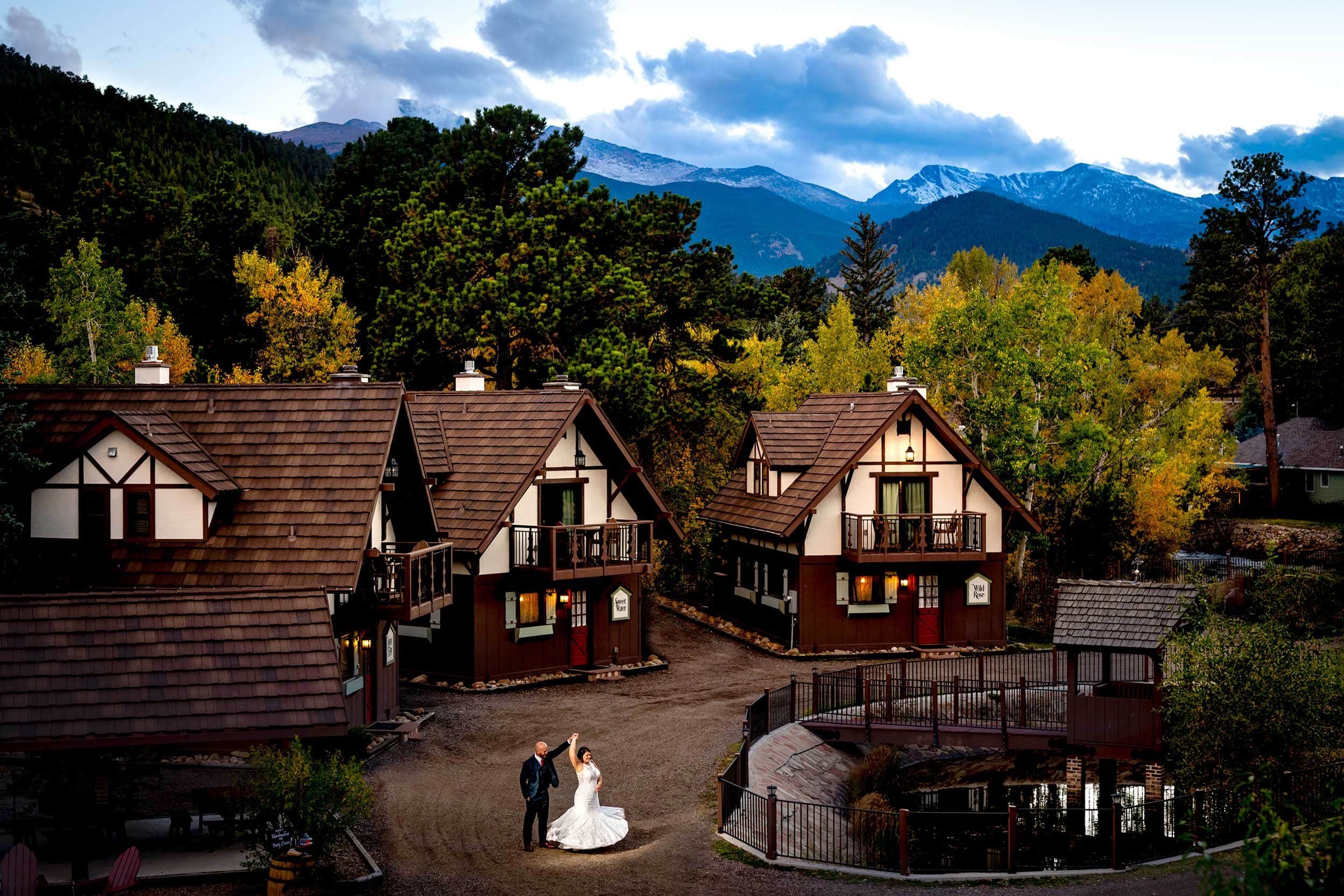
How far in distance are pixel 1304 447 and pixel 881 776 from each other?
56129mm

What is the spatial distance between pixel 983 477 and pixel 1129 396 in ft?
79.8

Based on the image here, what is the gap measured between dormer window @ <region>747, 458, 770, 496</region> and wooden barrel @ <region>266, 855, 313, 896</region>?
24.8m

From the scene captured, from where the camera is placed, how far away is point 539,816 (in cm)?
2047

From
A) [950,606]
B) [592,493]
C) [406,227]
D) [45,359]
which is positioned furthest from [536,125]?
[950,606]

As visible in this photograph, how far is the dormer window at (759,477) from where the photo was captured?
41219 mm

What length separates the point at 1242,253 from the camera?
200 feet

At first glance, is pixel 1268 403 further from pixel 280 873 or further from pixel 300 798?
pixel 280 873

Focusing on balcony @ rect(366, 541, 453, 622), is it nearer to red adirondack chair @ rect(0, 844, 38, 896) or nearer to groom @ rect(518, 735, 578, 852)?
groom @ rect(518, 735, 578, 852)

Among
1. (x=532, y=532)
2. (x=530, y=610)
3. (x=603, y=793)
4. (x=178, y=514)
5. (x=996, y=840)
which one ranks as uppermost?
(x=178, y=514)

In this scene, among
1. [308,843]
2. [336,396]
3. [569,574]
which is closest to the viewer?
[308,843]

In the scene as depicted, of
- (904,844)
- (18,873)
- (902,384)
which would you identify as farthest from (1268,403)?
(18,873)

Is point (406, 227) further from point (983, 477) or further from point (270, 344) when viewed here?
point (983, 477)

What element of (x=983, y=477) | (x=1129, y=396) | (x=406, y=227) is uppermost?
(x=406, y=227)

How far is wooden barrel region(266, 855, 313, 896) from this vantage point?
17.5 meters
